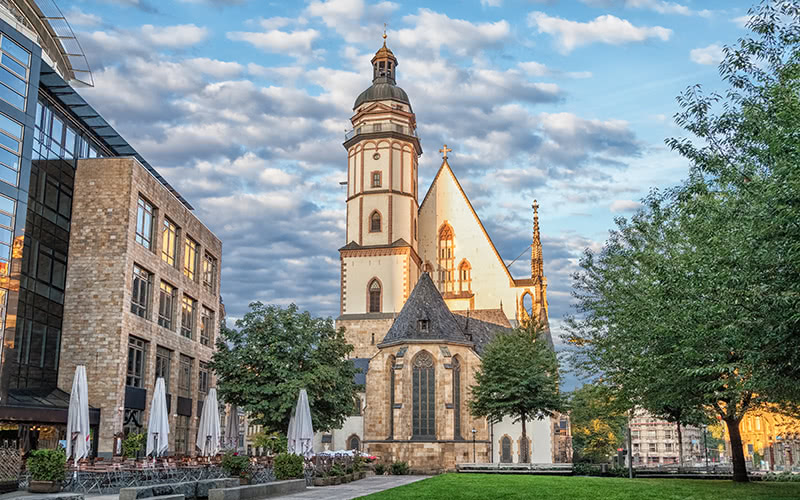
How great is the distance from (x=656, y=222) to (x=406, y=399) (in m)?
28.4

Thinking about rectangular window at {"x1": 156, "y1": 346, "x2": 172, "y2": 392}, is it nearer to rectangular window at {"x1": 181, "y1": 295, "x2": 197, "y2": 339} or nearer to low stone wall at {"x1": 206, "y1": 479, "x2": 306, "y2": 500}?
rectangular window at {"x1": 181, "y1": 295, "x2": 197, "y2": 339}

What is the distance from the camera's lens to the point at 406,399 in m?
51.2

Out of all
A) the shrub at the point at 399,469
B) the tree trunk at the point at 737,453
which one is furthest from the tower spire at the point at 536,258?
the tree trunk at the point at 737,453

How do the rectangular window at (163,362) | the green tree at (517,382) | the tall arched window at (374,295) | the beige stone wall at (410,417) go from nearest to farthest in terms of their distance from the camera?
the rectangular window at (163,362), the green tree at (517,382), the beige stone wall at (410,417), the tall arched window at (374,295)

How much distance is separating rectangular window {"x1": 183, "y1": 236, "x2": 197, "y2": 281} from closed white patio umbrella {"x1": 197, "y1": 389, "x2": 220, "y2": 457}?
14799mm

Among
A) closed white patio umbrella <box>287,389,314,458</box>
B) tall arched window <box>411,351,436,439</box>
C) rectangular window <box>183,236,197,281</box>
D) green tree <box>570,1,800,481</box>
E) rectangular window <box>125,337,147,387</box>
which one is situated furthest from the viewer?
tall arched window <box>411,351,436,439</box>

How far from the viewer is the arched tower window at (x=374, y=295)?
67375 millimetres

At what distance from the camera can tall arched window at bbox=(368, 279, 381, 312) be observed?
67375 millimetres

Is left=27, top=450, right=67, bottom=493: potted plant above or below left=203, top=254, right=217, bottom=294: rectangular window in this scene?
below

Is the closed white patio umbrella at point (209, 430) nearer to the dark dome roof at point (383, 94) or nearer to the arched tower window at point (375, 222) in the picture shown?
the arched tower window at point (375, 222)

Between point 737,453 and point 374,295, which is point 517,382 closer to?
point 737,453

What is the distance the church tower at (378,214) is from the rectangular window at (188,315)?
2218 cm

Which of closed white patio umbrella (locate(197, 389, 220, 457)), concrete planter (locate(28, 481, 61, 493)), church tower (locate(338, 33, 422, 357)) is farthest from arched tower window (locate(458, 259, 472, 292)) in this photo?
concrete planter (locate(28, 481, 61, 493))

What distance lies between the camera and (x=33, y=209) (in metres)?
31.8
